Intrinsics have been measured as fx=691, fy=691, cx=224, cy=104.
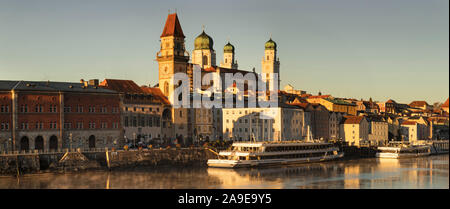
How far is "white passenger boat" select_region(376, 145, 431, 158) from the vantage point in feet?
518

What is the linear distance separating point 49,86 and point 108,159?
1696cm

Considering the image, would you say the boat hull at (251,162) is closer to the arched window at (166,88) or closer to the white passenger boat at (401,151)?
the arched window at (166,88)

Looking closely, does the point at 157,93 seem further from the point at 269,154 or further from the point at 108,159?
the point at 108,159

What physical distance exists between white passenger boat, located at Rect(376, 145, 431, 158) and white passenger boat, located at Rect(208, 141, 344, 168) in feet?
79.1

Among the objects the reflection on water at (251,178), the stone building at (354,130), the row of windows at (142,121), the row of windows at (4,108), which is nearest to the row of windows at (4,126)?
the row of windows at (4,108)

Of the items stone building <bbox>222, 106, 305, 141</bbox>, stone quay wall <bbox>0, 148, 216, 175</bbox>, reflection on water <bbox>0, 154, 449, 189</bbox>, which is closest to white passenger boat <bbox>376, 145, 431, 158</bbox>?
stone building <bbox>222, 106, 305, 141</bbox>

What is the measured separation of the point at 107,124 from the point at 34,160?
22182 mm

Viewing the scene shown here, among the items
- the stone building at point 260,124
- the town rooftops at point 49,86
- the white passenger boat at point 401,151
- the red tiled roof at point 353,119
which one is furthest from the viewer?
the red tiled roof at point 353,119

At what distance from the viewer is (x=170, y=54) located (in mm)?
146375

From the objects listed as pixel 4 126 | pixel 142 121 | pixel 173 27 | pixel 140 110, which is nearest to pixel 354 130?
pixel 173 27

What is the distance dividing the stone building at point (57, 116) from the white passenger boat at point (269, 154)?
20.1 meters

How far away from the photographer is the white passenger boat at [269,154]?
Result: 122 metres

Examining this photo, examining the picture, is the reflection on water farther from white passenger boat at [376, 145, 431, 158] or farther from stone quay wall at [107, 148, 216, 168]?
white passenger boat at [376, 145, 431, 158]

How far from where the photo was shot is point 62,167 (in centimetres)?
10600
